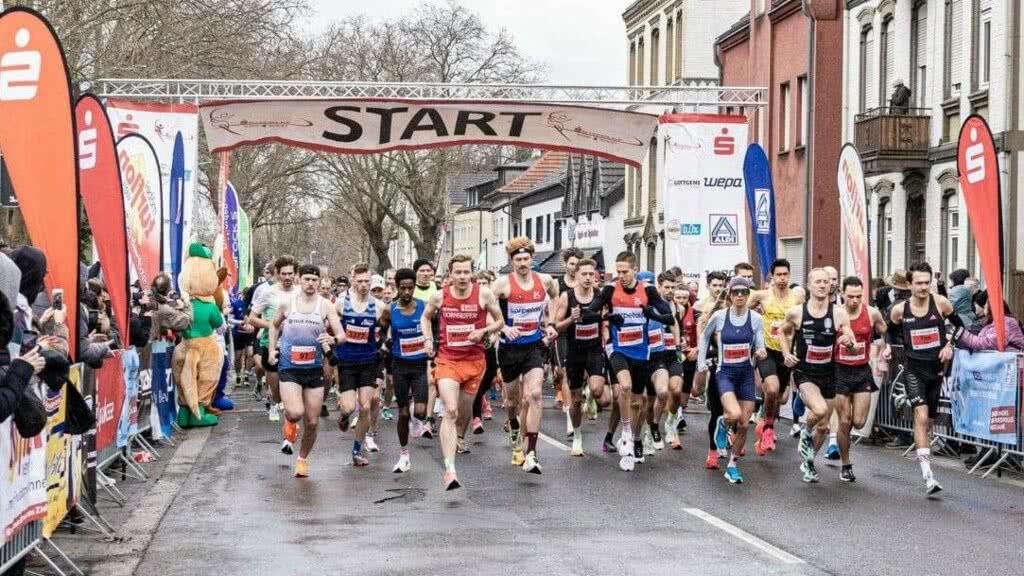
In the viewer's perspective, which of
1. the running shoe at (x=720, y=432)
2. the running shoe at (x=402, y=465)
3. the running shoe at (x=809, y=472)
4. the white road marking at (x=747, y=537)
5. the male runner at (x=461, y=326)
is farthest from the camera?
the running shoe at (x=720, y=432)

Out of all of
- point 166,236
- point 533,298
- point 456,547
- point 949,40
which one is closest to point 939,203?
point 949,40

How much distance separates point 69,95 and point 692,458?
8.39 m

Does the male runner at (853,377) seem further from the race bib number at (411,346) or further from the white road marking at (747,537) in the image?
the race bib number at (411,346)

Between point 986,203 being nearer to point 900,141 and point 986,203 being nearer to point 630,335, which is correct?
point 630,335

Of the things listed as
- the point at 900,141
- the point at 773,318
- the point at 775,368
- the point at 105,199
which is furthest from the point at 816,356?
the point at 900,141

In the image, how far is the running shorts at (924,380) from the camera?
14.7 m

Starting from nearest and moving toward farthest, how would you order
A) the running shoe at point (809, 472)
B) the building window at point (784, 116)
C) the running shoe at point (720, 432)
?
the running shoe at point (809, 472) < the running shoe at point (720, 432) < the building window at point (784, 116)

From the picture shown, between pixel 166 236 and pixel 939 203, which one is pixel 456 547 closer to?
pixel 166 236

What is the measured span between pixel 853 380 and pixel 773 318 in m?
3.06

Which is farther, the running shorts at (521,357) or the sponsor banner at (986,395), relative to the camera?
the sponsor banner at (986,395)

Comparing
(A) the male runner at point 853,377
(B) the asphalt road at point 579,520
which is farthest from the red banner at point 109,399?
(A) the male runner at point 853,377

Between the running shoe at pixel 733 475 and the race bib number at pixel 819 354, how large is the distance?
1.16 meters

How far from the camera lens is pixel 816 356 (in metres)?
14.5

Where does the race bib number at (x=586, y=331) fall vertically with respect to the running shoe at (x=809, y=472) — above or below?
above
